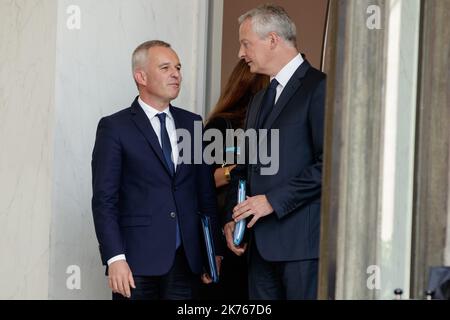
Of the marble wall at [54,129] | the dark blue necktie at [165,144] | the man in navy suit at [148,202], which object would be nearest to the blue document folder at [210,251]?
the man in navy suit at [148,202]

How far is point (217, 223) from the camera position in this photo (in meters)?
5.02

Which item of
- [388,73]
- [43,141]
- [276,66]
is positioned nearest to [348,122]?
[388,73]

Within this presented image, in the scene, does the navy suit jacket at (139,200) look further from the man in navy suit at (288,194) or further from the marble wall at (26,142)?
the marble wall at (26,142)

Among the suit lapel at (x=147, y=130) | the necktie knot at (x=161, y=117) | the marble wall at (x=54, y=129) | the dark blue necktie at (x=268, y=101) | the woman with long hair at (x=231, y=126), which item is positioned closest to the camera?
the dark blue necktie at (x=268, y=101)

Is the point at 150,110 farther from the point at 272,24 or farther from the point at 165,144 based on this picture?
the point at 272,24

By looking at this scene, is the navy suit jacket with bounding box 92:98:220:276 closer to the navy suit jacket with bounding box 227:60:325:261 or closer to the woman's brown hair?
the navy suit jacket with bounding box 227:60:325:261

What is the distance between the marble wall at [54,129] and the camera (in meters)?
5.56

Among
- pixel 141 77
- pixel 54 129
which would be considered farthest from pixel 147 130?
pixel 54 129

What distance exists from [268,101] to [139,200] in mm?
705

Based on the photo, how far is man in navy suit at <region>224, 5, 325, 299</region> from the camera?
4484 mm

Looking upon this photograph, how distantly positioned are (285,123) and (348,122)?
109cm

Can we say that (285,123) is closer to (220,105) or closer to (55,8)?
(220,105)

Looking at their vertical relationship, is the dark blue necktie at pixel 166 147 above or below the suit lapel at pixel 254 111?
below

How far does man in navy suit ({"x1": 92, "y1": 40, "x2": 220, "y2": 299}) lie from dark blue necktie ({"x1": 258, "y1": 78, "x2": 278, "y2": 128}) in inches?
17.1
